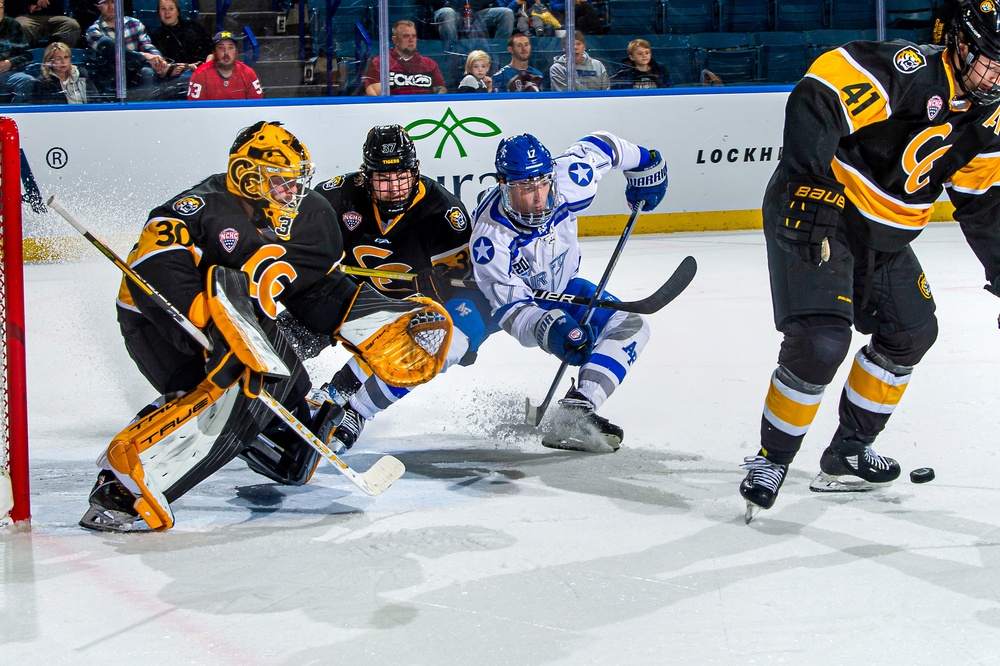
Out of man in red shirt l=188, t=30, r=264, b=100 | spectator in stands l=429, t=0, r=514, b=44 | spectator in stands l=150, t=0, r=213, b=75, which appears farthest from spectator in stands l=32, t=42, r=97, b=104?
spectator in stands l=429, t=0, r=514, b=44

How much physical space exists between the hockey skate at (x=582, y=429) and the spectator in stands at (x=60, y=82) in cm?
450

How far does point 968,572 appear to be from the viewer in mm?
2289

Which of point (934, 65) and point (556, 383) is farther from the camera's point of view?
point (556, 383)

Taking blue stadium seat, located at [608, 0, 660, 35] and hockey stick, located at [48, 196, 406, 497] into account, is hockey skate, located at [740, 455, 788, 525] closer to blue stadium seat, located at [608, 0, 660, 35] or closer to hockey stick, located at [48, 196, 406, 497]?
hockey stick, located at [48, 196, 406, 497]

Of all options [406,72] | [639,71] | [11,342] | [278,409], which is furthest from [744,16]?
[11,342]

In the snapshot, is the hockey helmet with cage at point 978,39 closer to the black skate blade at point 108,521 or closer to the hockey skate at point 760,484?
the hockey skate at point 760,484

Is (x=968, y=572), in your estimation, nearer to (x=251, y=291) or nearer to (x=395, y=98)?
(x=251, y=291)

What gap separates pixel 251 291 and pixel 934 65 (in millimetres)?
1655

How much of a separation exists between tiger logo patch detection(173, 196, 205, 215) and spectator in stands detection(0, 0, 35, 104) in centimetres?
452

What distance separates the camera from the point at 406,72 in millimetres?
7102

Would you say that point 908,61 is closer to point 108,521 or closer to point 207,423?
point 207,423

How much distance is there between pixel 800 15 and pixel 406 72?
283cm

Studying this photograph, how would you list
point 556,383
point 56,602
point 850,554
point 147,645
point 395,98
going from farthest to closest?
point 395,98
point 556,383
point 850,554
point 56,602
point 147,645

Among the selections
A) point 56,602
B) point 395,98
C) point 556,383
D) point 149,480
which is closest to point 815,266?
point 556,383
